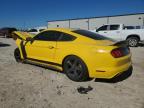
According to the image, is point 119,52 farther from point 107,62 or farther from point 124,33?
point 124,33

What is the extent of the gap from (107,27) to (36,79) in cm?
1182

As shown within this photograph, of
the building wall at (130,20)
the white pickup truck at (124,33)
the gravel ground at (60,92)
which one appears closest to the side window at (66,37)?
the gravel ground at (60,92)

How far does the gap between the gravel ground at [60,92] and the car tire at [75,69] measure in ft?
0.53

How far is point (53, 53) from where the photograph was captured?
20.2 ft

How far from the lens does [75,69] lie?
18.7ft

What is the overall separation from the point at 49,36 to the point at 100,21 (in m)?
40.9

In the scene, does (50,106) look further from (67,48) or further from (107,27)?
(107,27)

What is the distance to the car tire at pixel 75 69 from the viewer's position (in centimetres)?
550

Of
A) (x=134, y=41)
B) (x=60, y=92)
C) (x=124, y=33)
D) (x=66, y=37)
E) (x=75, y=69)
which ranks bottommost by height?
(x=60, y=92)

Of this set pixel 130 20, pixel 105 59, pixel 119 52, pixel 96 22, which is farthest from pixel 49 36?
pixel 96 22

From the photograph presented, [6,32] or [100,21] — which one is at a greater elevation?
[100,21]

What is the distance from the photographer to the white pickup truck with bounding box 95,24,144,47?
15.7 metres

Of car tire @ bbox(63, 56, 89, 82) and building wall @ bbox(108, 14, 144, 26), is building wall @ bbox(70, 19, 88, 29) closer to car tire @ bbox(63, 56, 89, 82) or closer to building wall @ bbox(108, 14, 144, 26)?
building wall @ bbox(108, 14, 144, 26)

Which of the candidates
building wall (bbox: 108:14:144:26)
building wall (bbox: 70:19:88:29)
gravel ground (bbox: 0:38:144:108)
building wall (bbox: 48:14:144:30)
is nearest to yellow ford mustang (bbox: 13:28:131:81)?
gravel ground (bbox: 0:38:144:108)
